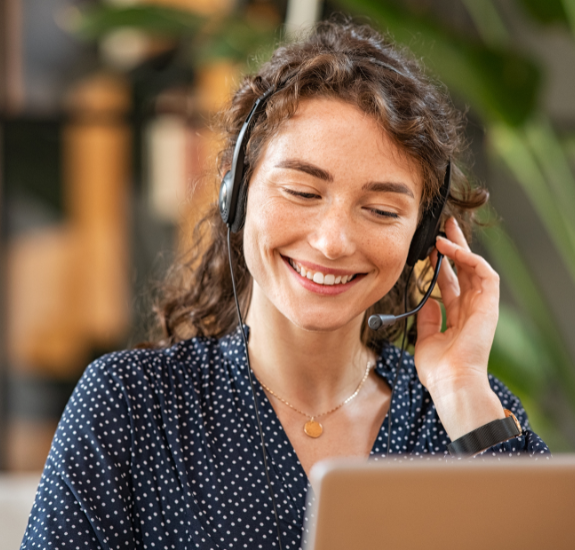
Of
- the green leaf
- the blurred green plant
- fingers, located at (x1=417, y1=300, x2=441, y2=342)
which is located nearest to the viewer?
fingers, located at (x1=417, y1=300, x2=441, y2=342)

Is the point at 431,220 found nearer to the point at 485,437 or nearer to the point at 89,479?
the point at 485,437

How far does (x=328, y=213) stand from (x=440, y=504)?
1.82ft

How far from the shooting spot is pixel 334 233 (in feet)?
3.58

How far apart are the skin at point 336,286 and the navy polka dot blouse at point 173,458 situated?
6cm

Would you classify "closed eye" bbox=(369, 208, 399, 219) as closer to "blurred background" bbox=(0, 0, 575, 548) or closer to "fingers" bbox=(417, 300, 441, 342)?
"fingers" bbox=(417, 300, 441, 342)

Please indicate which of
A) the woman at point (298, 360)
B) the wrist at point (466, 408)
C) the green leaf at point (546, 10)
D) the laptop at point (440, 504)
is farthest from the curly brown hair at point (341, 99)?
the green leaf at point (546, 10)

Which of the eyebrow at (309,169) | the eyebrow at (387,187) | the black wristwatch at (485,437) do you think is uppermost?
the eyebrow at (309,169)

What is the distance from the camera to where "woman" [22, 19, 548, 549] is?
1.09m

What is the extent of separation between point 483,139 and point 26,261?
2044 mm

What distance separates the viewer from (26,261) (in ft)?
10.7

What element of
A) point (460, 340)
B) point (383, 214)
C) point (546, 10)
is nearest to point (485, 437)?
point (460, 340)

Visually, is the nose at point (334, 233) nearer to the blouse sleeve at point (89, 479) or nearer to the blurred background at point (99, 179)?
the blouse sleeve at point (89, 479)

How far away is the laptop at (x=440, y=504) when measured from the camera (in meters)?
0.60

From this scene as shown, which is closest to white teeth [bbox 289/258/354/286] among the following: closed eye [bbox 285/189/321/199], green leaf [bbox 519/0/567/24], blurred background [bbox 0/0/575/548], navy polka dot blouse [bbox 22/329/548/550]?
closed eye [bbox 285/189/321/199]
